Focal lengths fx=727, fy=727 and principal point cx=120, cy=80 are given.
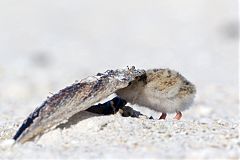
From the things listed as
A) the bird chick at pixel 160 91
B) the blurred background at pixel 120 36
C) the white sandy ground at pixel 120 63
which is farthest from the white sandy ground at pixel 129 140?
the blurred background at pixel 120 36

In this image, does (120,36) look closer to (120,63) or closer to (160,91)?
(120,63)

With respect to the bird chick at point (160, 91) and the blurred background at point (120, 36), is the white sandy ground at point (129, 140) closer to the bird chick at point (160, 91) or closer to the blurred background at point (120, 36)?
the bird chick at point (160, 91)

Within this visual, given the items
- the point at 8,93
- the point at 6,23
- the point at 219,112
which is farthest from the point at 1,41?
the point at 219,112

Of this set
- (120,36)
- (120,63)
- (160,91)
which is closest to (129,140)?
(160,91)

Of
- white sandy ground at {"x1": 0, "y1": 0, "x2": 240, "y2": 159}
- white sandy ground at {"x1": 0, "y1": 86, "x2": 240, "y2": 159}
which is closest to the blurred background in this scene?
white sandy ground at {"x1": 0, "y1": 0, "x2": 240, "y2": 159}

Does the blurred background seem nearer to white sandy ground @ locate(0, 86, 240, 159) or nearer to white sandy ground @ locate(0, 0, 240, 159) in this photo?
white sandy ground @ locate(0, 0, 240, 159)

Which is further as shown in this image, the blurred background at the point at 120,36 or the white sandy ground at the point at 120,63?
the blurred background at the point at 120,36

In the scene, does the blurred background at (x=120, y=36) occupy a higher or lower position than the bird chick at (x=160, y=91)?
higher

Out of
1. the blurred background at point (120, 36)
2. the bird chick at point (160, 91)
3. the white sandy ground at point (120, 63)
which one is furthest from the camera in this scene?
the blurred background at point (120, 36)
